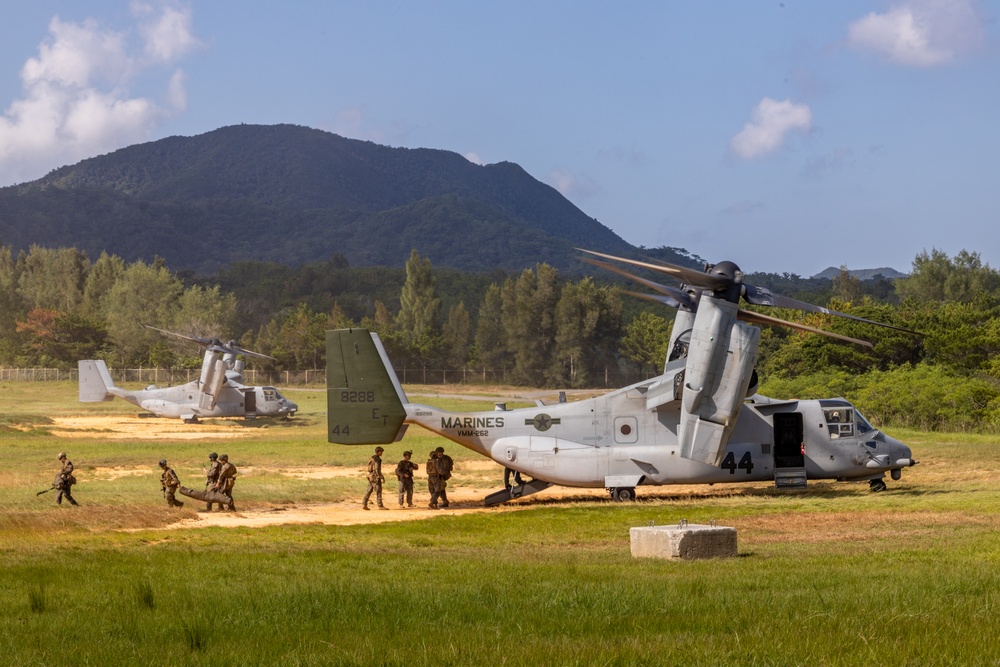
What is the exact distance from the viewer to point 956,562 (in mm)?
16031

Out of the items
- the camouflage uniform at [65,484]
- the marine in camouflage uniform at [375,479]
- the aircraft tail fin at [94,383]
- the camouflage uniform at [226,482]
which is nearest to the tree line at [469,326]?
the aircraft tail fin at [94,383]

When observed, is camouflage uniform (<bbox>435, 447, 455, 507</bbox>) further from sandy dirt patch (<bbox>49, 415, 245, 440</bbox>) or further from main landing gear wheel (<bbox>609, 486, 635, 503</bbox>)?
sandy dirt patch (<bbox>49, 415, 245, 440</bbox>)

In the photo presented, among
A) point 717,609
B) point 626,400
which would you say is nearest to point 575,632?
point 717,609

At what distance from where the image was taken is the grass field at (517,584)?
941 cm

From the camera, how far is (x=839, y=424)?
30250 mm

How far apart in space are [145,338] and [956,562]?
124454mm

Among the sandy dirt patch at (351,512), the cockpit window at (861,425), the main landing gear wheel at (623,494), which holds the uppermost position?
the cockpit window at (861,425)

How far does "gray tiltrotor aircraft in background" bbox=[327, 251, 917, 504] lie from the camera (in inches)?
1174

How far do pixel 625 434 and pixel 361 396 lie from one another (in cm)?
743

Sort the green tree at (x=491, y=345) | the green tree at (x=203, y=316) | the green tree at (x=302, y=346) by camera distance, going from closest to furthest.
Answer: the green tree at (x=302, y=346), the green tree at (x=491, y=345), the green tree at (x=203, y=316)

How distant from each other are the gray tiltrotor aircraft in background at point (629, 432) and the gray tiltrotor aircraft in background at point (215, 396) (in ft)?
108

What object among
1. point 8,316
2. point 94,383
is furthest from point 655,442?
point 8,316

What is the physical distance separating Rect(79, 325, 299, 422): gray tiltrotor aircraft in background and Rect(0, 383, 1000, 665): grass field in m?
30.8

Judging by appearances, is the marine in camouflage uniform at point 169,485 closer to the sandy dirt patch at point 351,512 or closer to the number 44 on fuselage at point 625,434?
the sandy dirt patch at point 351,512
